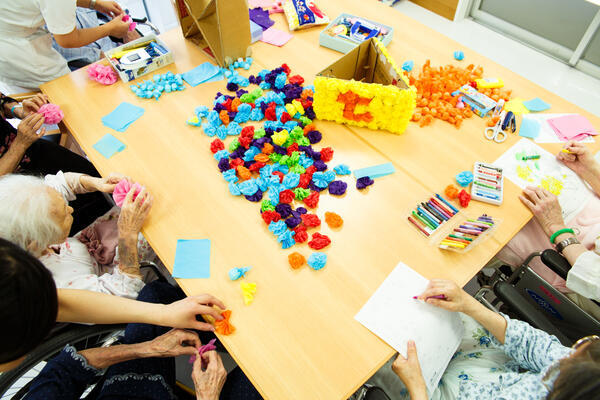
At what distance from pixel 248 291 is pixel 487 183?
1.04 metres

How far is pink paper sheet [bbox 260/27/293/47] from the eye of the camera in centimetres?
203

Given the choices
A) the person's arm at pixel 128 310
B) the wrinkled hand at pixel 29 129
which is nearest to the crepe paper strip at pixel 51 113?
the wrinkled hand at pixel 29 129

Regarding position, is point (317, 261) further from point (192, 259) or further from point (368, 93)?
point (368, 93)

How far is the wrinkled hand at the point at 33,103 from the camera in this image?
1.70 meters

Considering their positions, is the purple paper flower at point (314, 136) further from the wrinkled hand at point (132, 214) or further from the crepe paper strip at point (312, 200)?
the wrinkled hand at point (132, 214)

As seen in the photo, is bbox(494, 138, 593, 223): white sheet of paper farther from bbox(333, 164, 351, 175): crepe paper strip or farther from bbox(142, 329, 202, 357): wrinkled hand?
bbox(142, 329, 202, 357): wrinkled hand

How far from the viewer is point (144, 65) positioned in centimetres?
184

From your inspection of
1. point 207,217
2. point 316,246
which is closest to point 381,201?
point 316,246

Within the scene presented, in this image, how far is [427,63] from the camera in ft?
5.99

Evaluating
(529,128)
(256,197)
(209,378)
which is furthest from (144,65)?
(529,128)

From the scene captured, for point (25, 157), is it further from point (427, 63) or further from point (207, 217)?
point (427, 63)

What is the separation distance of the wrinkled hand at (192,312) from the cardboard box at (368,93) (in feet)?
3.21

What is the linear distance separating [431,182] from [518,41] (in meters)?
2.60

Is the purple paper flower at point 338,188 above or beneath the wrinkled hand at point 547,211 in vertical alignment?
above
